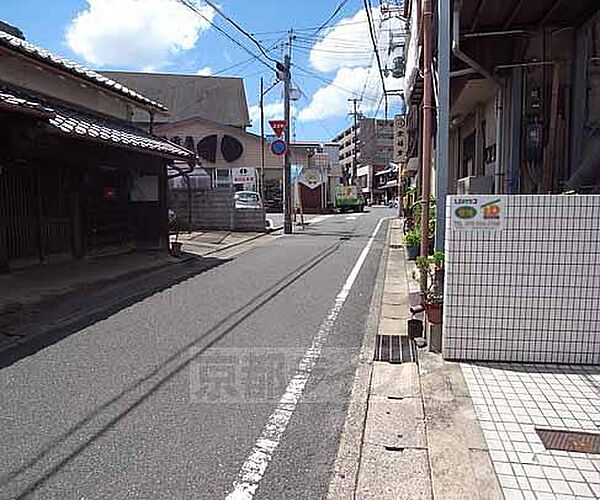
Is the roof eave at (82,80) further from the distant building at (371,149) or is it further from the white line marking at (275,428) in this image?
the distant building at (371,149)

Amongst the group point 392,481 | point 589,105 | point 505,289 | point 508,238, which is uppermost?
point 589,105

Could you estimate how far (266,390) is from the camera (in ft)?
14.3

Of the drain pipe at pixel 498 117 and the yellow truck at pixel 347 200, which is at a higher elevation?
the drain pipe at pixel 498 117

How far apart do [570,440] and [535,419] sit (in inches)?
12.0

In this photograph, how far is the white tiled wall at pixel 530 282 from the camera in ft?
14.8

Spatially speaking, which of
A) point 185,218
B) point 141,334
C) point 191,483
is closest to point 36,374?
point 141,334

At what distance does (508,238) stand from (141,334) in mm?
4154

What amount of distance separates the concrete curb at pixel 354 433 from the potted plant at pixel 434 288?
773 mm

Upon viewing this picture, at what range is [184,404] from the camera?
405 centimetres

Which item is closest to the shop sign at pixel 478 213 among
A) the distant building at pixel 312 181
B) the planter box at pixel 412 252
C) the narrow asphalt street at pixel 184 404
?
the narrow asphalt street at pixel 184 404

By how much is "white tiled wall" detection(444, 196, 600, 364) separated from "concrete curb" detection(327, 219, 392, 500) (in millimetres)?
1018

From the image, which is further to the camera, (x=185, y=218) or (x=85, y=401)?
(x=185, y=218)

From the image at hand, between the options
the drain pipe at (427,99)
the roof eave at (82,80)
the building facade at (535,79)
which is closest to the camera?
the drain pipe at (427,99)

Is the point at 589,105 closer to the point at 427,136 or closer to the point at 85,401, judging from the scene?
the point at 427,136
